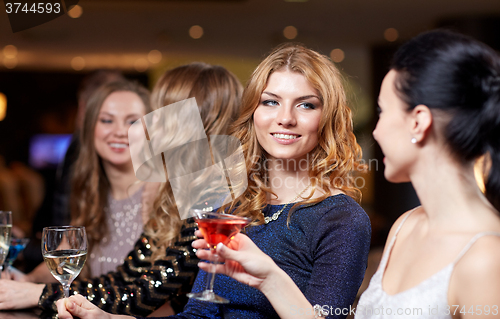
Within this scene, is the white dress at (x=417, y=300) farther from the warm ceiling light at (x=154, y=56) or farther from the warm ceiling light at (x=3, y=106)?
the warm ceiling light at (x=3, y=106)

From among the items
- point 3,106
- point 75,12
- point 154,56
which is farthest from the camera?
point 3,106

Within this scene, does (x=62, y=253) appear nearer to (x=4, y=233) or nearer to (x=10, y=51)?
(x=4, y=233)

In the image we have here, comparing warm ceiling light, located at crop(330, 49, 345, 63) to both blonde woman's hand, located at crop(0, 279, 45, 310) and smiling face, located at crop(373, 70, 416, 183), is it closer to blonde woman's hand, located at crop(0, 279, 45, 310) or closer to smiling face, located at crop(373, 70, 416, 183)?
blonde woman's hand, located at crop(0, 279, 45, 310)

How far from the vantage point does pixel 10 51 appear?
331 inches

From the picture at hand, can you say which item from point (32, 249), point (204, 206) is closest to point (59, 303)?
point (204, 206)

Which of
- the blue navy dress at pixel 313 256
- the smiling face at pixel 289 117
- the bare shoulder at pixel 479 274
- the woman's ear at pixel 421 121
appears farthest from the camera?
the smiling face at pixel 289 117

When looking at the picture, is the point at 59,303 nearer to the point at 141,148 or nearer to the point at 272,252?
the point at 272,252

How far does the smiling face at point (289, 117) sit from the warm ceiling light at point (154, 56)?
6943 mm

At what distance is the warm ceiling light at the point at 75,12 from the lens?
6.10 m

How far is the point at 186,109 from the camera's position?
213 centimetres

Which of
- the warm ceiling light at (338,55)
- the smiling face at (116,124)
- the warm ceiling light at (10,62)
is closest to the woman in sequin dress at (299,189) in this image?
the smiling face at (116,124)

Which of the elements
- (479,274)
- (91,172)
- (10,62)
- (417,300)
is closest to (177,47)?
(10,62)

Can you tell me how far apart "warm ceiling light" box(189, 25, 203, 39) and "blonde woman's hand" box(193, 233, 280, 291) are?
6164 millimetres

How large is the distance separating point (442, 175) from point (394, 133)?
0.15 meters
